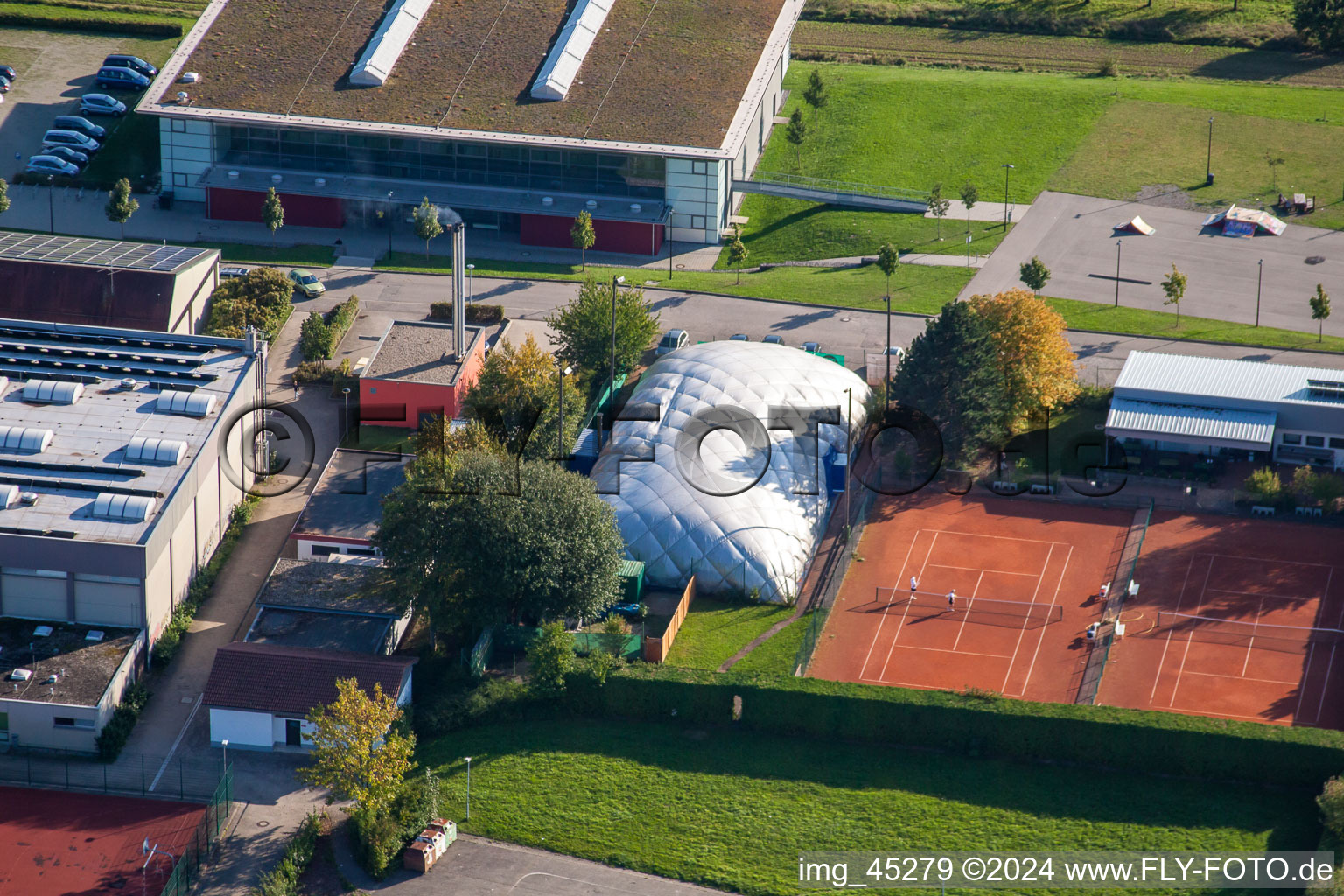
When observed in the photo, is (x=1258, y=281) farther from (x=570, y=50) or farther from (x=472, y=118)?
(x=472, y=118)

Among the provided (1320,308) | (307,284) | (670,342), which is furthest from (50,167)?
(1320,308)

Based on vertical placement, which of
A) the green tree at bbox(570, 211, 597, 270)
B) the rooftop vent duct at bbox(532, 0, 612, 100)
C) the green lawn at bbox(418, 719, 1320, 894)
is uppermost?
the rooftop vent duct at bbox(532, 0, 612, 100)

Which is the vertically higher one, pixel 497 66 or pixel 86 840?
pixel 497 66

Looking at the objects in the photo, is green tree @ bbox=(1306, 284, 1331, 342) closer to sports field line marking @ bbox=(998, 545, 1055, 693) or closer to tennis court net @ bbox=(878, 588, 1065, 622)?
sports field line marking @ bbox=(998, 545, 1055, 693)

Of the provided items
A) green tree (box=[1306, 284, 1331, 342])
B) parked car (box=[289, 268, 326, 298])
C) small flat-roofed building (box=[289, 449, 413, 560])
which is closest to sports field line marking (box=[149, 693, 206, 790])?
small flat-roofed building (box=[289, 449, 413, 560])

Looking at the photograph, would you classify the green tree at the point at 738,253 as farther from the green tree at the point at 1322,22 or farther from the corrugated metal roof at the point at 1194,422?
the green tree at the point at 1322,22

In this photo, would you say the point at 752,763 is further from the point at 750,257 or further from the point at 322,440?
the point at 750,257

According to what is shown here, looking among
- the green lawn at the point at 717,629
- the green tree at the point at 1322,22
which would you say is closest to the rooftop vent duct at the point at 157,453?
the green lawn at the point at 717,629
